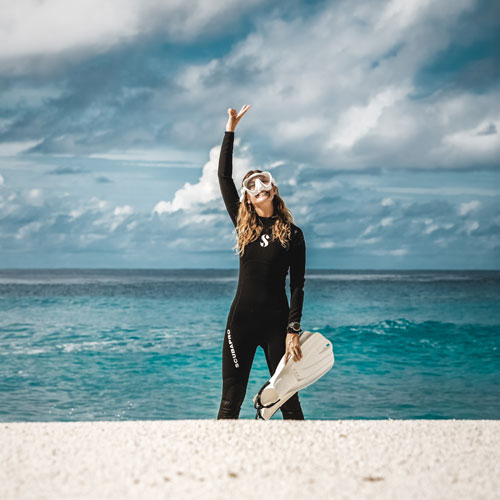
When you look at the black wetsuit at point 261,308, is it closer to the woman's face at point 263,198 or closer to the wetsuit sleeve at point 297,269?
the wetsuit sleeve at point 297,269

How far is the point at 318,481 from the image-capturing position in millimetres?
3164

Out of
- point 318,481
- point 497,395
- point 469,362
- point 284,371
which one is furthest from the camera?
point 469,362

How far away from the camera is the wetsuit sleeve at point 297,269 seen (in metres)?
4.16

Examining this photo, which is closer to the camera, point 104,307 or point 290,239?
point 290,239

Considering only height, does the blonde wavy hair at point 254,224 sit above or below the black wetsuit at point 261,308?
above

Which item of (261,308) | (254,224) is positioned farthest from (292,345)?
(254,224)

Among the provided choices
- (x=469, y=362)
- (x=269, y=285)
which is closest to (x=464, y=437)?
(x=269, y=285)

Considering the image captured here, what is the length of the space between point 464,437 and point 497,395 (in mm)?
8643

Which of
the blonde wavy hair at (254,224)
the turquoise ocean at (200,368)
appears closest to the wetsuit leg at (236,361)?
the blonde wavy hair at (254,224)

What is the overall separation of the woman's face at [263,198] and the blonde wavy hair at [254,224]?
39 mm

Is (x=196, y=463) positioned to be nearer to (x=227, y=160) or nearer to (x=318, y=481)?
(x=318, y=481)

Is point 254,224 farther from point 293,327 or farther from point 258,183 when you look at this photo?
point 293,327

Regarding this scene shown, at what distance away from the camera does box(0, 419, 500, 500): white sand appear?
121 inches

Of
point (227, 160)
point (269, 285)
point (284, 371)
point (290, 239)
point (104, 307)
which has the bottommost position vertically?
point (104, 307)
